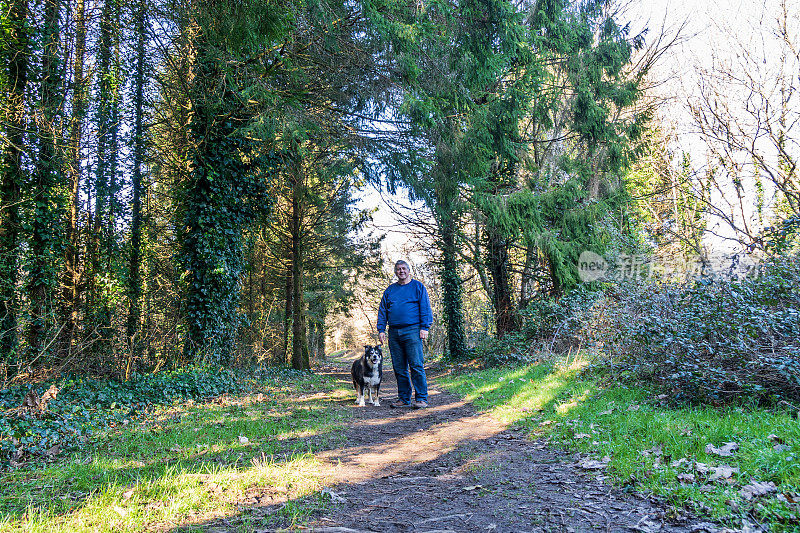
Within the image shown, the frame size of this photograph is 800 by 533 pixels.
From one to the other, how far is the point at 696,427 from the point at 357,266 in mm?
16154

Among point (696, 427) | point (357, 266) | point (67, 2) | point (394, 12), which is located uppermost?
point (67, 2)

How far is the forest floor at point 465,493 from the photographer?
2.76m

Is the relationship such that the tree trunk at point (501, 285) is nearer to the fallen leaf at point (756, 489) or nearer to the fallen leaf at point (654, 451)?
the fallen leaf at point (654, 451)

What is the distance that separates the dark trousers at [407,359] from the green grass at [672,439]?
4.10 feet

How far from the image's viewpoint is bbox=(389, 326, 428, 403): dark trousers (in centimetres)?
736

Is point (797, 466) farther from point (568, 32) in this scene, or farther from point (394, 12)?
point (568, 32)

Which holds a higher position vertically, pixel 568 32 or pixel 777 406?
pixel 568 32

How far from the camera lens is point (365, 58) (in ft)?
28.3

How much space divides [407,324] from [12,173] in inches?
294

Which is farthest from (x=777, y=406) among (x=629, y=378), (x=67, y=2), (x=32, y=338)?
(x=67, y=2)

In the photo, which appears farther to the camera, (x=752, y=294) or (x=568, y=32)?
(x=568, y=32)

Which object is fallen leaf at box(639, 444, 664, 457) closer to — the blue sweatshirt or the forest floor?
the forest floor

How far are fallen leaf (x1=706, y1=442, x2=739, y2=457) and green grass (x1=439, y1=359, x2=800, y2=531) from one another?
0.04m

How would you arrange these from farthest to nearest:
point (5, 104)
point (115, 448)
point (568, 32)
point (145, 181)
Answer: point (568, 32)
point (145, 181)
point (5, 104)
point (115, 448)
